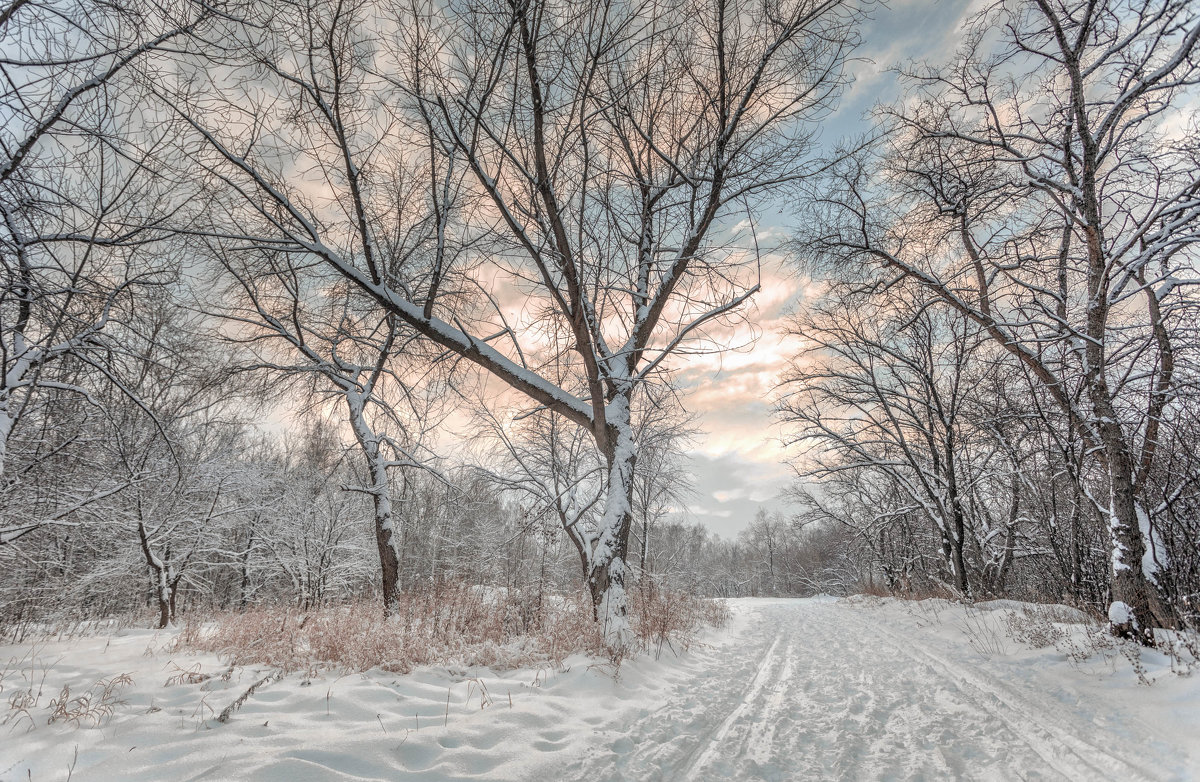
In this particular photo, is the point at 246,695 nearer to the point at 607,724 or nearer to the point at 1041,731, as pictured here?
the point at 607,724

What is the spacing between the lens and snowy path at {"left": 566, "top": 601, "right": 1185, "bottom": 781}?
2.90 metres

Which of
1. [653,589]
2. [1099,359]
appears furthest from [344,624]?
[1099,359]

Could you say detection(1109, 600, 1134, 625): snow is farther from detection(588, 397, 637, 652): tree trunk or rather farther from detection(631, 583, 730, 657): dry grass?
detection(588, 397, 637, 652): tree trunk

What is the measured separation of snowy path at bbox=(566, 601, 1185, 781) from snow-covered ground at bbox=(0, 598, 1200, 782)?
0.06 feet

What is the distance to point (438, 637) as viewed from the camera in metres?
5.59

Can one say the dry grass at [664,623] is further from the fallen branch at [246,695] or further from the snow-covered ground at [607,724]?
the fallen branch at [246,695]

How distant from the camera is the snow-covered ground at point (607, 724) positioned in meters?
2.71

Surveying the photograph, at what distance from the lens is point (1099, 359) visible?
18.1ft

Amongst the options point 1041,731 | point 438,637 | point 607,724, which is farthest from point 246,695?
point 1041,731

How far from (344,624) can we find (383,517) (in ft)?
13.3

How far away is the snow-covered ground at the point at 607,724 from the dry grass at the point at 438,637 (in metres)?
0.32

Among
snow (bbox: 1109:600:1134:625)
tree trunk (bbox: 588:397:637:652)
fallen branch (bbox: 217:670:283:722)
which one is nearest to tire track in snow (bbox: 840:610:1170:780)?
snow (bbox: 1109:600:1134:625)

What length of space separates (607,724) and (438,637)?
2.91 metres

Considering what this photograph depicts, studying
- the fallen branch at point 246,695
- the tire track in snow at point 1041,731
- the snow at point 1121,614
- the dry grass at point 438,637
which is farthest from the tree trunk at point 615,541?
the snow at point 1121,614
